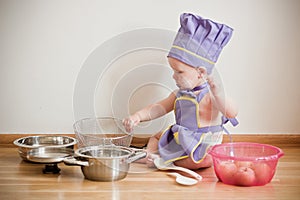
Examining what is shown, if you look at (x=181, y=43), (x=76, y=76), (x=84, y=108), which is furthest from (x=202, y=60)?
(x=76, y=76)

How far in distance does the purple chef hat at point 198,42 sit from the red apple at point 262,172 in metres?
0.32

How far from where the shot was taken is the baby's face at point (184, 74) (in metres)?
1.45

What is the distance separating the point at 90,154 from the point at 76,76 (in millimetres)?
403

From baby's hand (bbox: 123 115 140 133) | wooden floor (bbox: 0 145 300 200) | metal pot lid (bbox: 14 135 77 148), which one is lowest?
wooden floor (bbox: 0 145 300 200)

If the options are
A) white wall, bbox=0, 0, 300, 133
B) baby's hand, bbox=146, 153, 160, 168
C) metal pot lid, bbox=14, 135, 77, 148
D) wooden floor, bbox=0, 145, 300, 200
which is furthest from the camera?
white wall, bbox=0, 0, 300, 133

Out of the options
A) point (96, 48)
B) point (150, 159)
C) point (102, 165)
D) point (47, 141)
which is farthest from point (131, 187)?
point (96, 48)

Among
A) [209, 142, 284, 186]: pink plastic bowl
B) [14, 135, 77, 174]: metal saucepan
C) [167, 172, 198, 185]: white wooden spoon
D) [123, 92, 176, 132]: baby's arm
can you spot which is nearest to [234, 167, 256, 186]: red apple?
[209, 142, 284, 186]: pink plastic bowl

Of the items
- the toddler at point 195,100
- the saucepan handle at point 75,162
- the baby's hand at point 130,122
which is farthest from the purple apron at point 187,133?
the saucepan handle at point 75,162

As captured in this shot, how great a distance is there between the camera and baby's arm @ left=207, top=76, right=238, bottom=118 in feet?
4.79

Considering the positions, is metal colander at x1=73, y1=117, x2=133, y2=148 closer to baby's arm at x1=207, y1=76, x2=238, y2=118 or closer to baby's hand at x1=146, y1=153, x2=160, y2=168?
baby's hand at x1=146, y1=153, x2=160, y2=168

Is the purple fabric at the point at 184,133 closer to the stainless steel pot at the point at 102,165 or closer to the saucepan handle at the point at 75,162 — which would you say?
the stainless steel pot at the point at 102,165

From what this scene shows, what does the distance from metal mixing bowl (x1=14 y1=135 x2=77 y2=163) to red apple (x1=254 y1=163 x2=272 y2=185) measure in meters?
0.55

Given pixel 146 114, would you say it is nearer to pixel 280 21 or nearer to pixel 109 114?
pixel 109 114

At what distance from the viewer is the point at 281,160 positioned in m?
1.59
